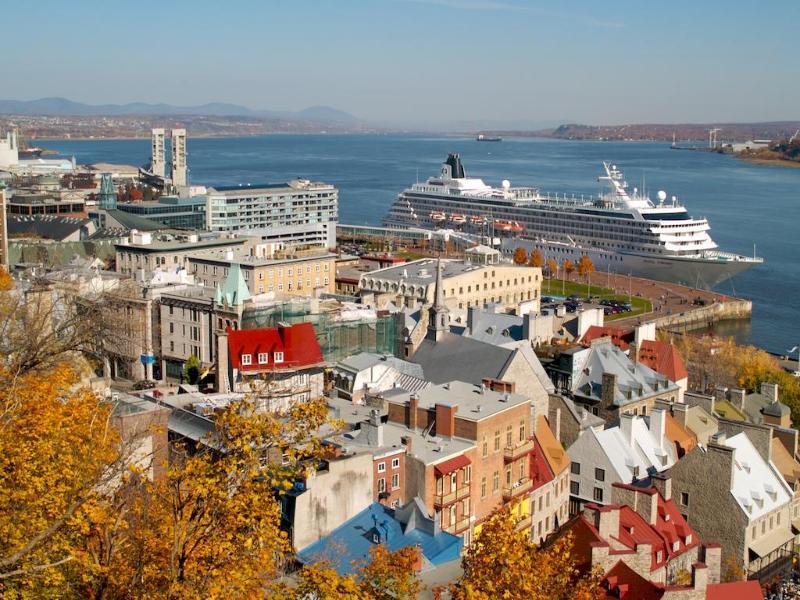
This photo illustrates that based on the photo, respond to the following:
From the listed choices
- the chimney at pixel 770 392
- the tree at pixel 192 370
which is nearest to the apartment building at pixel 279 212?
the tree at pixel 192 370

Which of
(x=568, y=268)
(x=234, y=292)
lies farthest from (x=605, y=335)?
(x=568, y=268)

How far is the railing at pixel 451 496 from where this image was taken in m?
17.2

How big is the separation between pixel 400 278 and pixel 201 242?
33.7 feet

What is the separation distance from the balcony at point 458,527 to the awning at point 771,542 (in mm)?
5982

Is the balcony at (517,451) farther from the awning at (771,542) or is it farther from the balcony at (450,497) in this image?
→ the awning at (771,542)

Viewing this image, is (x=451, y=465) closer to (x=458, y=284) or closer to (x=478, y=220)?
(x=458, y=284)

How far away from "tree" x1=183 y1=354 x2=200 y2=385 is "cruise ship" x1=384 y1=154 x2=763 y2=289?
46418 mm

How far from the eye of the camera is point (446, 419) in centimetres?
1827

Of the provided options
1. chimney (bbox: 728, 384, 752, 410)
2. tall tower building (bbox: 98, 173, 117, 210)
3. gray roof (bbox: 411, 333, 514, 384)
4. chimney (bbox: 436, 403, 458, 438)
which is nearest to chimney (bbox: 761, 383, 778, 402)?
chimney (bbox: 728, 384, 752, 410)

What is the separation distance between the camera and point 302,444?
852 cm

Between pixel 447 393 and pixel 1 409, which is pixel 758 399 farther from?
pixel 1 409

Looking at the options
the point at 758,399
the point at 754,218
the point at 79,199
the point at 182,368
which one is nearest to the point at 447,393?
the point at 758,399

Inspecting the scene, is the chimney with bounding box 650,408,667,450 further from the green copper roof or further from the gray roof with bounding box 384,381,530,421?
the green copper roof

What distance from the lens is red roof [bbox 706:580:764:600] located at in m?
14.2
